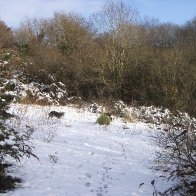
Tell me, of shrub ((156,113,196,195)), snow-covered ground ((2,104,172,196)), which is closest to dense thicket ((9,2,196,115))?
snow-covered ground ((2,104,172,196))

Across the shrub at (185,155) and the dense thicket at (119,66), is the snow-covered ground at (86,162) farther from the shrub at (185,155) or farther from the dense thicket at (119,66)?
the dense thicket at (119,66)

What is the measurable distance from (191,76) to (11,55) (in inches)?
593

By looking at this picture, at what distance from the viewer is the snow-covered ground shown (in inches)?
269

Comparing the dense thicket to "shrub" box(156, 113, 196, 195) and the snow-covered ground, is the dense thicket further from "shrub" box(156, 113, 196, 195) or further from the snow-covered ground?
"shrub" box(156, 113, 196, 195)

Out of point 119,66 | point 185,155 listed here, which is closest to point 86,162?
point 185,155

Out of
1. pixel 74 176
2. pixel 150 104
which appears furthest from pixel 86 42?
pixel 74 176

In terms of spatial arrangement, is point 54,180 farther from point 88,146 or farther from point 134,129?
point 134,129

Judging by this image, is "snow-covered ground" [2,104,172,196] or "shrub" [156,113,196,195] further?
"snow-covered ground" [2,104,172,196]

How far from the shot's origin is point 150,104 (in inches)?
815

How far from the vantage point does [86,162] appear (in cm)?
827

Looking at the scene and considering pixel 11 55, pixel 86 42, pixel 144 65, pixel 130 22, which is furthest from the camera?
pixel 86 42

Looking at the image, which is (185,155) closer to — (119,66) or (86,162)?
(86,162)

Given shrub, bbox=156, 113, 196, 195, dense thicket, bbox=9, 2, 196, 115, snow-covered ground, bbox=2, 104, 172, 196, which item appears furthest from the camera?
dense thicket, bbox=9, 2, 196, 115

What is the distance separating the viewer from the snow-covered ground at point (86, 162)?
6.83m
